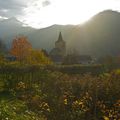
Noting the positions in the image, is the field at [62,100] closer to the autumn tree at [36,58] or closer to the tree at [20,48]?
the autumn tree at [36,58]

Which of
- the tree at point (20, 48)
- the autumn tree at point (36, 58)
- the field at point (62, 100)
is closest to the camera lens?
the field at point (62, 100)

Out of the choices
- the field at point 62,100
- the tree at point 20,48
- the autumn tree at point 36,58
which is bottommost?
the field at point 62,100

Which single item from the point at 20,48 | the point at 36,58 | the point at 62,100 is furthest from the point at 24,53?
the point at 62,100

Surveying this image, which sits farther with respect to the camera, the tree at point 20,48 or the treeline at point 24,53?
the tree at point 20,48

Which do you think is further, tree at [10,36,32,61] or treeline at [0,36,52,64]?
tree at [10,36,32,61]

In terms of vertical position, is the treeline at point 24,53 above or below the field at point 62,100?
above

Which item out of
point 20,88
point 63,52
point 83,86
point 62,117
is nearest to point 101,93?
point 83,86

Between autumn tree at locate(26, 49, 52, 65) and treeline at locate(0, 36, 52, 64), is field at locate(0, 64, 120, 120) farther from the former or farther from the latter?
treeline at locate(0, 36, 52, 64)

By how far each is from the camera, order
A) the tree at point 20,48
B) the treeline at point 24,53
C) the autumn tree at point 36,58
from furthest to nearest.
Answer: the tree at point 20,48 < the treeline at point 24,53 < the autumn tree at point 36,58

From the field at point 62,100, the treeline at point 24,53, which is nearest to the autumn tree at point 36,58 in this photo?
the treeline at point 24,53

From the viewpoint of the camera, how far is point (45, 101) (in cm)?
2045

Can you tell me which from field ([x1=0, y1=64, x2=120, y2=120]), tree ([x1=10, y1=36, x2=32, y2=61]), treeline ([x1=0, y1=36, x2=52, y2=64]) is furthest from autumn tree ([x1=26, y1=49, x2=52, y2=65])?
field ([x1=0, y1=64, x2=120, y2=120])

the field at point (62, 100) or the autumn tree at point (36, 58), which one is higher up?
the autumn tree at point (36, 58)

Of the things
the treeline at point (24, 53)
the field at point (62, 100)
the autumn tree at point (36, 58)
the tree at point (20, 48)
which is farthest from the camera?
the tree at point (20, 48)
